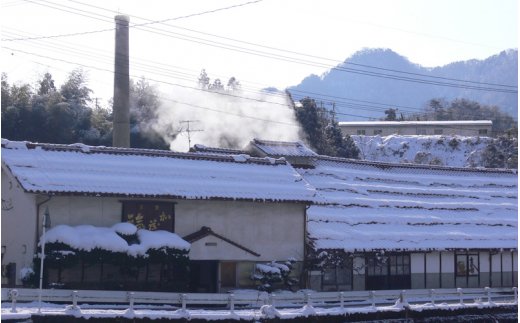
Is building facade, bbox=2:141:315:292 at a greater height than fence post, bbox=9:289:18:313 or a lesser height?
greater

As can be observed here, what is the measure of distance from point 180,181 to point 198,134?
42.1 meters

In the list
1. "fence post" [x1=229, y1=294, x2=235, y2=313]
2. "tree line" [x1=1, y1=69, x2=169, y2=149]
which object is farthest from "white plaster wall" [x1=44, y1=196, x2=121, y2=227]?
"tree line" [x1=1, y1=69, x2=169, y2=149]

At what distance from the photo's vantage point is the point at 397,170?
169 ft

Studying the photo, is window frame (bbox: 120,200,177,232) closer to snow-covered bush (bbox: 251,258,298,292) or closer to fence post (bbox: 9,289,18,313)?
snow-covered bush (bbox: 251,258,298,292)

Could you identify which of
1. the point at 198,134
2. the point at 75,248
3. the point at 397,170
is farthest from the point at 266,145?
the point at 198,134

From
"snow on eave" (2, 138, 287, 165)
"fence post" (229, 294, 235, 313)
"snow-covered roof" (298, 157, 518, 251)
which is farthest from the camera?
"snow-covered roof" (298, 157, 518, 251)

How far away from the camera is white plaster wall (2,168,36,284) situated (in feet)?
106

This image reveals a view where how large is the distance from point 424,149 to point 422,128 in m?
18.7

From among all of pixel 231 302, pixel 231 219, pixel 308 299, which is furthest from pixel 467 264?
pixel 231 302

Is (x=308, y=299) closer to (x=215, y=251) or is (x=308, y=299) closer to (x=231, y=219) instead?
(x=215, y=251)

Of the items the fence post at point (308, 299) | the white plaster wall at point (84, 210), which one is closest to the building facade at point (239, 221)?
the white plaster wall at point (84, 210)

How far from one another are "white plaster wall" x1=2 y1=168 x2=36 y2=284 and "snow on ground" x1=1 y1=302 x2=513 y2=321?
6.09 metres

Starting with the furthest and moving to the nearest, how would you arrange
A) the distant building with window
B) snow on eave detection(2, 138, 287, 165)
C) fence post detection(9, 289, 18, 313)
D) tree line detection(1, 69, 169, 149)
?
the distant building with window
tree line detection(1, 69, 169, 149)
snow on eave detection(2, 138, 287, 165)
fence post detection(9, 289, 18, 313)

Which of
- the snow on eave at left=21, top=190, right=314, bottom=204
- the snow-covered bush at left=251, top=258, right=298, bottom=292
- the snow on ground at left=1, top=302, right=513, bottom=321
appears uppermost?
the snow on eave at left=21, top=190, right=314, bottom=204
